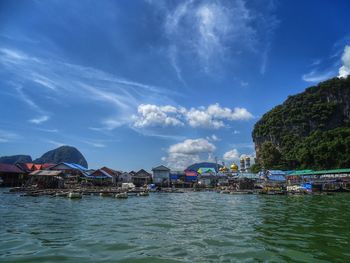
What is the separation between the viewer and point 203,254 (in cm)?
1239

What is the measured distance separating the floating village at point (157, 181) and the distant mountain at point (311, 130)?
41.7 ft

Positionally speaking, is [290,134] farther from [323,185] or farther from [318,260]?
[318,260]

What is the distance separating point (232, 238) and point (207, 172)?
337 ft

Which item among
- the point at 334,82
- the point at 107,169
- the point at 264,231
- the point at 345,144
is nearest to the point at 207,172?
the point at 107,169

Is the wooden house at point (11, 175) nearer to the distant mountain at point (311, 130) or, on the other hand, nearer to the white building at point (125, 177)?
the white building at point (125, 177)

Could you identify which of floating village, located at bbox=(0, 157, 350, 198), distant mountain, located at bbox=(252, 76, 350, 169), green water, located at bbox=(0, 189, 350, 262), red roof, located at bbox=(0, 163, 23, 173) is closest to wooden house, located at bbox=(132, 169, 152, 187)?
floating village, located at bbox=(0, 157, 350, 198)

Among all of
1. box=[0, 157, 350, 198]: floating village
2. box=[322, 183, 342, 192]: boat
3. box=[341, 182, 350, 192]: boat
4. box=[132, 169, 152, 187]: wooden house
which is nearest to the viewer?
box=[0, 157, 350, 198]: floating village

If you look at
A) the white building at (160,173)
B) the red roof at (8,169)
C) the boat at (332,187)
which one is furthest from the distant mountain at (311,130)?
the red roof at (8,169)

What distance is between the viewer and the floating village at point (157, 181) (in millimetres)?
64875

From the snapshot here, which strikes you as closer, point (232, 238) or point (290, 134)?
point (232, 238)

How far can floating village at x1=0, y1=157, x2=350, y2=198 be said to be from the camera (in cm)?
6488

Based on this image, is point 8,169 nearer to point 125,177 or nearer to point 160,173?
point 125,177

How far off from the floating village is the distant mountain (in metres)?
12.7

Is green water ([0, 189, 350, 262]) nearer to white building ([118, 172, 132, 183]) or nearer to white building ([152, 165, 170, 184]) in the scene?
white building ([118, 172, 132, 183])
